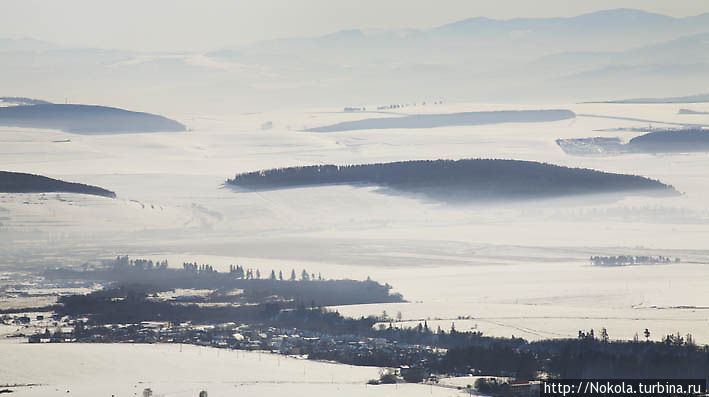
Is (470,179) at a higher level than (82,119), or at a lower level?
lower

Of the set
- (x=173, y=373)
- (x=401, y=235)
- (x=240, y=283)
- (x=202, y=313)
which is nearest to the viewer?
(x=173, y=373)

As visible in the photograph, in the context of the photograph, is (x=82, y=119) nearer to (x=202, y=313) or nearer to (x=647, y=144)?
(x=647, y=144)

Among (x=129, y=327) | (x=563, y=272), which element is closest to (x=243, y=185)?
(x=563, y=272)

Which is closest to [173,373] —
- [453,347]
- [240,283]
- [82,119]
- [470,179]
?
[453,347]

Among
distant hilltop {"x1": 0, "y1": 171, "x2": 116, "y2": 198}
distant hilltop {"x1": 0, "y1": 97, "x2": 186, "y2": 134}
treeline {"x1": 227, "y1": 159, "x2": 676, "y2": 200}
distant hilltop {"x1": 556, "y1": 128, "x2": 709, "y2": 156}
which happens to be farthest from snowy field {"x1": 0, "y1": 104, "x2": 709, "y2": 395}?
distant hilltop {"x1": 0, "y1": 97, "x2": 186, "y2": 134}

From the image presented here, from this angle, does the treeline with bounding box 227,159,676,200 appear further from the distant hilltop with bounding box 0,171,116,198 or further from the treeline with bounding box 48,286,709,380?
the treeline with bounding box 48,286,709,380

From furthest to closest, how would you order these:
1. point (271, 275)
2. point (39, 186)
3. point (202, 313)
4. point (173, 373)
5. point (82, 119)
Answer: point (82, 119) < point (39, 186) < point (271, 275) < point (202, 313) < point (173, 373)

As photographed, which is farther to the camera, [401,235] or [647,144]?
[647,144]
